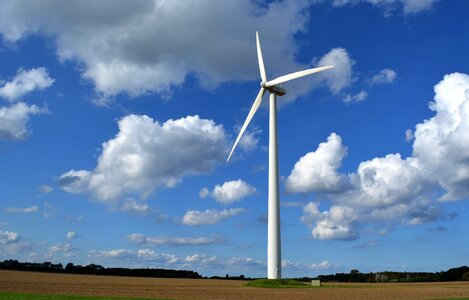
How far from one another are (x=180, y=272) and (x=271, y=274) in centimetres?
10376

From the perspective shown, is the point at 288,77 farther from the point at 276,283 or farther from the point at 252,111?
the point at 276,283

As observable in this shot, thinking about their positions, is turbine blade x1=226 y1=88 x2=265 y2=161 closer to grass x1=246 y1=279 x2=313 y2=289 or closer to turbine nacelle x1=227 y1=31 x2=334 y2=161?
turbine nacelle x1=227 y1=31 x2=334 y2=161

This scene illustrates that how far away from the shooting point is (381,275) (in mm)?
144750

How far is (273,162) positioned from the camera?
Result: 75.8 m

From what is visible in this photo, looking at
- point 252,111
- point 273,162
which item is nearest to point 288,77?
point 252,111

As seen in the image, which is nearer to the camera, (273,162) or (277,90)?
(273,162)

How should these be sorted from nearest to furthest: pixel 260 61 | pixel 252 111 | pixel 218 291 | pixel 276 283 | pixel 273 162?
pixel 218 291 → pixel 276 283 → pixel 273 162 → pixel 252 111 → pixel 260 61

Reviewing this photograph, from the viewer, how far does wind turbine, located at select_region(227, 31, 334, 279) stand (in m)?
72.7

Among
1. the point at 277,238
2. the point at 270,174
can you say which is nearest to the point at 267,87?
the point at 270,174

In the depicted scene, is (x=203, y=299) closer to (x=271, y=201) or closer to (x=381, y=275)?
(x=271, y=201)

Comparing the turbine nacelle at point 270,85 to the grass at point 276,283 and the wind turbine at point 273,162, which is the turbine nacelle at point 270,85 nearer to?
the wind turbine at point 273,162

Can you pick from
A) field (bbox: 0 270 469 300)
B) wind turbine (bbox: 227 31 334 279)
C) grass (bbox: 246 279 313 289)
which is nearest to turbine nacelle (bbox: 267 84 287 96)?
wind turbine (bbox: 227 31 334 279)

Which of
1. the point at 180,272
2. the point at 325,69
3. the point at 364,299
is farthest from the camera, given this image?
the point at 180,272

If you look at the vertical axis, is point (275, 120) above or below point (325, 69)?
below
